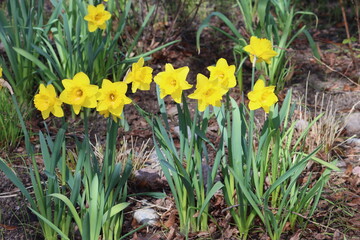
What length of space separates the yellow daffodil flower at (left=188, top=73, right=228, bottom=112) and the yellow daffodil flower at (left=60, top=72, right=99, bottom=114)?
354 mm

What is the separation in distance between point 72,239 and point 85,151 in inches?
18.6

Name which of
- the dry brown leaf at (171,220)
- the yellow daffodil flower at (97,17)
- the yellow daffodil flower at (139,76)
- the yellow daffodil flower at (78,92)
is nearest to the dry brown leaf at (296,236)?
the dry brown leaf at (171,220)

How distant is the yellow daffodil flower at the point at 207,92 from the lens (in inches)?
75.5

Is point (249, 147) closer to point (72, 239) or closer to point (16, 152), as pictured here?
point (72, 239)

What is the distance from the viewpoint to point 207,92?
1.94 metres

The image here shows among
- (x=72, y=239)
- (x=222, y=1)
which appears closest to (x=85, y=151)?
(x=72, y=239)

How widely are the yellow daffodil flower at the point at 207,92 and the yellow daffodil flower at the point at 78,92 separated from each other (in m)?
0.35

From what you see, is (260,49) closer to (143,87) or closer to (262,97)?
(262,97)

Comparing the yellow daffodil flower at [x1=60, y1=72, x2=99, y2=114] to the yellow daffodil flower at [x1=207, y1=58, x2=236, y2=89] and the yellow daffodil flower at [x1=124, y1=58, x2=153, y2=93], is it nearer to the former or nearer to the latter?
the yellow daffodil flower at [x1=124, y1=58, x2=153, y2=93]

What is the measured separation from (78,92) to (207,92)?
18.3 inches

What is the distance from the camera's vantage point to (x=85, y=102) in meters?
1.88

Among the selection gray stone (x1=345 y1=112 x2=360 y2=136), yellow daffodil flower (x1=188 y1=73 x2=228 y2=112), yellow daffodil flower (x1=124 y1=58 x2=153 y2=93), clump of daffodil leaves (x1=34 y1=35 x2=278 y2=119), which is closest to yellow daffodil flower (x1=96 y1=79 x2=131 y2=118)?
clump of daffodil leaves (x1=34 y1=35 x2=278 y2=119)

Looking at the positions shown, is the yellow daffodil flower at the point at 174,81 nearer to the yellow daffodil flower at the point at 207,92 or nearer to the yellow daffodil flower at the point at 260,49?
the yellow daffodil flower at the point at 207,92

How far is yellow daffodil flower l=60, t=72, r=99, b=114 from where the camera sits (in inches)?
73.4
